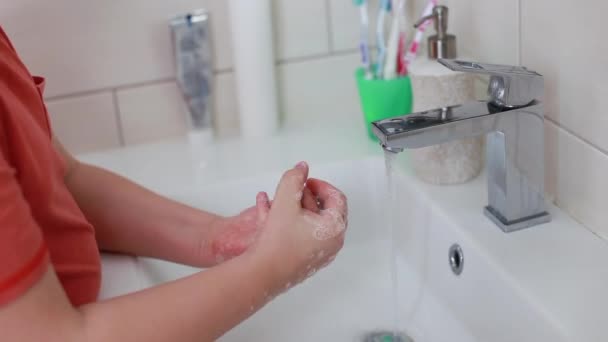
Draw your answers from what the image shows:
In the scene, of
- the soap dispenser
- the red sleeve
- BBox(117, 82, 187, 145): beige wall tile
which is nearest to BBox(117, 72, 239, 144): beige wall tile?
BBox(117, 82, 187, 145): beige wall tile

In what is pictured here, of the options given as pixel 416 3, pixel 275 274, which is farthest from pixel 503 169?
pixel 416 3

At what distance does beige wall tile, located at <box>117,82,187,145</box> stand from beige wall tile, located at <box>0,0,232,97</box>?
2 cm

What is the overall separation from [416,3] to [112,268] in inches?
20.7

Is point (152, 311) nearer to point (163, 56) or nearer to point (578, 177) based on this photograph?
point (578, 177)

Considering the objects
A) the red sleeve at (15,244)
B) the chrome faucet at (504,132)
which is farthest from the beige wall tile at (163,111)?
the red sleeve at (15,244)

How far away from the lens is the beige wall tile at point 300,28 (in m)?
1.04

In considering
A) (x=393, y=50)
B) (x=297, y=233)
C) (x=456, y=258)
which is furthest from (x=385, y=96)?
(x=297, y=233)

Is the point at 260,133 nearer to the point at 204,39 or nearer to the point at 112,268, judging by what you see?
the point at 204,39

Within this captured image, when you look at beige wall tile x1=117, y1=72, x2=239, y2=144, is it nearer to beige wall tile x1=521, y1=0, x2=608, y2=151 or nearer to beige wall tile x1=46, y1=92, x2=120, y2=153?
beige wall tile x1=46, y1=92, x2=120, y2=153

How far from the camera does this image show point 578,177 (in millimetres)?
716

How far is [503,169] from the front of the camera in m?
0.72

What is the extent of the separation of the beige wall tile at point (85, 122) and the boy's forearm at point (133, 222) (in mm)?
240

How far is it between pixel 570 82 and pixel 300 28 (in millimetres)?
444

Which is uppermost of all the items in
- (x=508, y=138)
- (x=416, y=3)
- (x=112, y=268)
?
(x=416, y=3)
